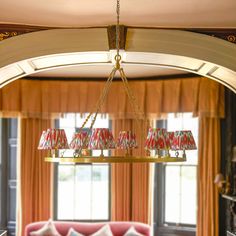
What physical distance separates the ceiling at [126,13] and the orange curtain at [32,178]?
9.37ft

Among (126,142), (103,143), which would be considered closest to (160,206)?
(126,142)

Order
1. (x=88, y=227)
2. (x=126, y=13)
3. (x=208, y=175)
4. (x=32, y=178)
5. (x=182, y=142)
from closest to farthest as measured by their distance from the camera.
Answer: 1. (x=182, y=142)
2. (x=126, y=13)
3. (x=208, y=175)
4. (x=88, y=227)
5. (x=32, y=178)

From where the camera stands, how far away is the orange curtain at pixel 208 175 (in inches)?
256

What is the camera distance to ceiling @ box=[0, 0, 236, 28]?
3.95 metres

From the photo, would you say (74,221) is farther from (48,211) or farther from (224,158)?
(224,158)

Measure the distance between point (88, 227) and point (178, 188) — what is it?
1.48 metres

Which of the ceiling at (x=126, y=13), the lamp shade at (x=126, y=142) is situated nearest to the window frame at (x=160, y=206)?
the ceiling at (x=126, y=13)

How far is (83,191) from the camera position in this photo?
7492mm

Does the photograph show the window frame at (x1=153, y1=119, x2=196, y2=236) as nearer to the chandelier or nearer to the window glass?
the window glass

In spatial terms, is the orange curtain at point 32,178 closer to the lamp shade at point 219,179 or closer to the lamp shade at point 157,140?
the lamp shade at point 219,179

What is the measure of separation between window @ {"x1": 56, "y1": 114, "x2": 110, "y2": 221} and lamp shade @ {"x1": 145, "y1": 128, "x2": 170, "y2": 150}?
3.92 metres

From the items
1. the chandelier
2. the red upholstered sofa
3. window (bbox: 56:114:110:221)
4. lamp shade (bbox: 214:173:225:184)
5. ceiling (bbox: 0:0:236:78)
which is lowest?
the red upholstered sofa

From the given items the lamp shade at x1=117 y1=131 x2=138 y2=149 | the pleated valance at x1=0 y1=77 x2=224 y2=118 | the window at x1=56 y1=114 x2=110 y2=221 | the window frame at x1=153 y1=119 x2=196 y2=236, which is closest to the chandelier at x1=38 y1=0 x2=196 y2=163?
the lamp shade at x1=117 y1=131 x2=138 y2=149

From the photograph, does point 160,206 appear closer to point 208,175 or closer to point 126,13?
point 208,175
